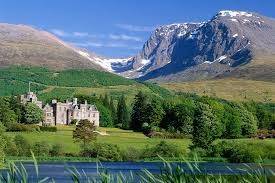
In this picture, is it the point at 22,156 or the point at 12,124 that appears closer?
the point at 22,156

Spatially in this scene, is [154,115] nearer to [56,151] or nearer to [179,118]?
[179,118]

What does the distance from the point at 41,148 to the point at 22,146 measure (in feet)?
14.4

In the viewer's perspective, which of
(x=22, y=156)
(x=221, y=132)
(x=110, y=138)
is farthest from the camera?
(x=221, y=132)

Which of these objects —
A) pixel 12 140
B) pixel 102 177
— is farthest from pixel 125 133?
pixel 102 177

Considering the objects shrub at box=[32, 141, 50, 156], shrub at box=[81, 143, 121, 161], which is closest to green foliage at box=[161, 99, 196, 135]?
shrub at box=[81, 143, 121, 161]

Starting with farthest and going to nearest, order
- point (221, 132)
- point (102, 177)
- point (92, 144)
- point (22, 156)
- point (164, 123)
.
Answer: point (164, 123)
point (221, 132)
point (92, 144)
point (22, 156)
point (102, 177)

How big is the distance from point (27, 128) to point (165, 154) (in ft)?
145

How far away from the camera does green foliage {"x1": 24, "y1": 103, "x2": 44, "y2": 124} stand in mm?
187375

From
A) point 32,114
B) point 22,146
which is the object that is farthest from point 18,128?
point 22,146

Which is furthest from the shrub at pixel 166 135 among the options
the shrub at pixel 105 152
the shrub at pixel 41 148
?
the shrub at pixel 41 148

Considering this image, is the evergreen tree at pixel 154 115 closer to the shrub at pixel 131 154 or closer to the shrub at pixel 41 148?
the shrub at pixel 131 154

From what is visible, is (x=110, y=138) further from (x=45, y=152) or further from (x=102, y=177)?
(x=102, y=177)

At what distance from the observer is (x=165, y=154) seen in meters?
130

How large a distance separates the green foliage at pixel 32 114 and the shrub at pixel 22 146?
57.3 metres
